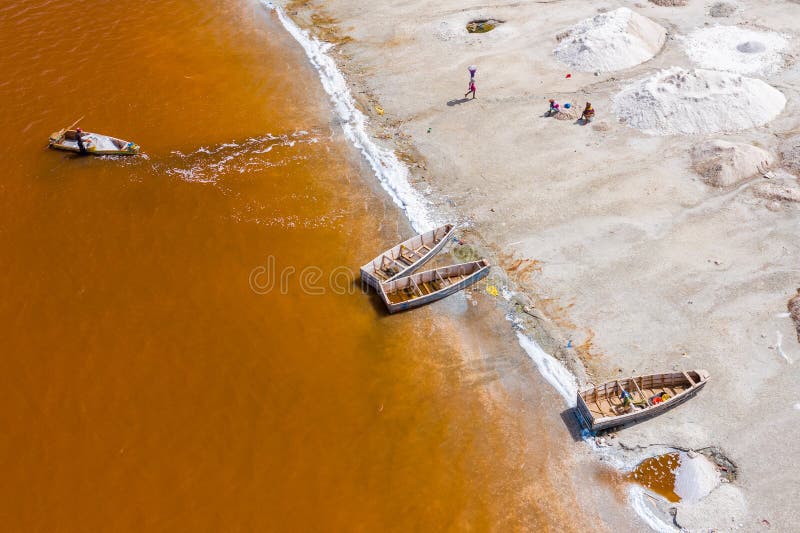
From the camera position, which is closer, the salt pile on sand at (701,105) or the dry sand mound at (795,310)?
the dry sand mound at (795,310)

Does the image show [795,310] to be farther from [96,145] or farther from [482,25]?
[96,145]

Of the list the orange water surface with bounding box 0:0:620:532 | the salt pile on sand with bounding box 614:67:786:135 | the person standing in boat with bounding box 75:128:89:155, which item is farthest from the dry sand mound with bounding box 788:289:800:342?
the person standing in boat with bounding box 75:128:89:155

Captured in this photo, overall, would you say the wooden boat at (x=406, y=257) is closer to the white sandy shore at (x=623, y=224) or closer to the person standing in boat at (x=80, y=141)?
the white sandy shore at (x=623, y=224)

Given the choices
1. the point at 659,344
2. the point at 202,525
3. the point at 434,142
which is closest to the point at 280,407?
the point at 202,525

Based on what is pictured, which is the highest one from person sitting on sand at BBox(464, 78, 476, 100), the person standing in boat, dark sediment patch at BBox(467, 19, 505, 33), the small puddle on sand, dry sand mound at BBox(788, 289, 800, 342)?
the person standing in boat

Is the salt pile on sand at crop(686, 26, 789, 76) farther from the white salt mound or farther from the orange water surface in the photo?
the white salt mound

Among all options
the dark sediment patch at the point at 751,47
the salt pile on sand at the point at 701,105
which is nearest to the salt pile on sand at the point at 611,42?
the dark sediment patch at the point at 751,47
